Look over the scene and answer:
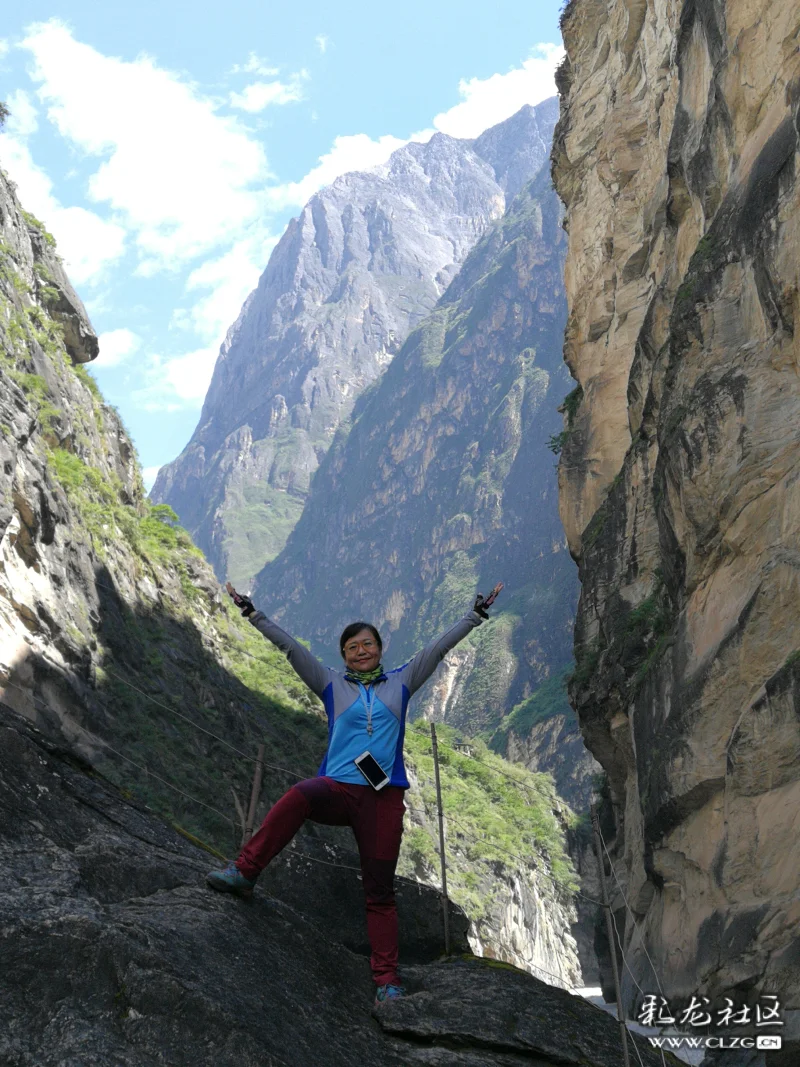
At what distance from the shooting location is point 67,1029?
13.1 ft

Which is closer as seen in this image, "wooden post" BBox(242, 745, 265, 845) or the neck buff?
the neck buff

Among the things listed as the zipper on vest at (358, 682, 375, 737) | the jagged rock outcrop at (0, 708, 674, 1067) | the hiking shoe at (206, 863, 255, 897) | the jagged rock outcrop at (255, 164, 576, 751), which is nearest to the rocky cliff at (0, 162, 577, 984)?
the jagged rock outcrop at (0, 708, 674, 1067)

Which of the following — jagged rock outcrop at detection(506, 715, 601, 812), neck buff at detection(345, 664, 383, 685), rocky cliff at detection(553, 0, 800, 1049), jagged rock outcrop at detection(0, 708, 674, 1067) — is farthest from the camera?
jagged rock outcrop at detection(506, 715, 601, 812)

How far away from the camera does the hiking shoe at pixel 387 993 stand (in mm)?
5570

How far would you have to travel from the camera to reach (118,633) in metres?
26.8

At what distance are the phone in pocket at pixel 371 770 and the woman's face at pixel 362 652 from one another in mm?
574

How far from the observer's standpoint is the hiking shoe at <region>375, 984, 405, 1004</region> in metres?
5.57

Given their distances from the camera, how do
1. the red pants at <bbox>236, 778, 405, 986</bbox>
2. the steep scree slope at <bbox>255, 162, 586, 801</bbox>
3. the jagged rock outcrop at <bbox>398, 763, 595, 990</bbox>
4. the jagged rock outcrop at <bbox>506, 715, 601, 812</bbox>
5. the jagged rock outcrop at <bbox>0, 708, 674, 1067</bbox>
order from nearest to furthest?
the jagged rock outcrop at <bbox>0, 708, 674, 1067</bbox>
the red pants at <bbox>236, 778, 405, 986</bbox>
the jagged rock outcrop at <bbox>398, 763, 595, 990</bbox>
the jagged rock outcrop at <bbox>506, 715, 601, 812</bbox>
the steep scree slope at <bbox>255, 162, 586, 801</bbox>

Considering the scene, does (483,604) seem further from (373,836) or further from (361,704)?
(373,836)

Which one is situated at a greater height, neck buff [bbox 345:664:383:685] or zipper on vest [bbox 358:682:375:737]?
neck buff [bbox 345:664:383:685]

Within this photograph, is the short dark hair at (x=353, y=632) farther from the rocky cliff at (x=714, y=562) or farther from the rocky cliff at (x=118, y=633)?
the rocky cliff at (x=714, y=562)

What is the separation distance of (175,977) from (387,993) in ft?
5.22

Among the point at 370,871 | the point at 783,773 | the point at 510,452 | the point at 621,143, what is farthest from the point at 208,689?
the point at 510,452

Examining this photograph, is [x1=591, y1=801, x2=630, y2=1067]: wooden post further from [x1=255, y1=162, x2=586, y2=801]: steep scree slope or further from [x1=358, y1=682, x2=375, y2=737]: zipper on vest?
[x1=255, y1=162, x2=586, y2=801]: steep scree slope
